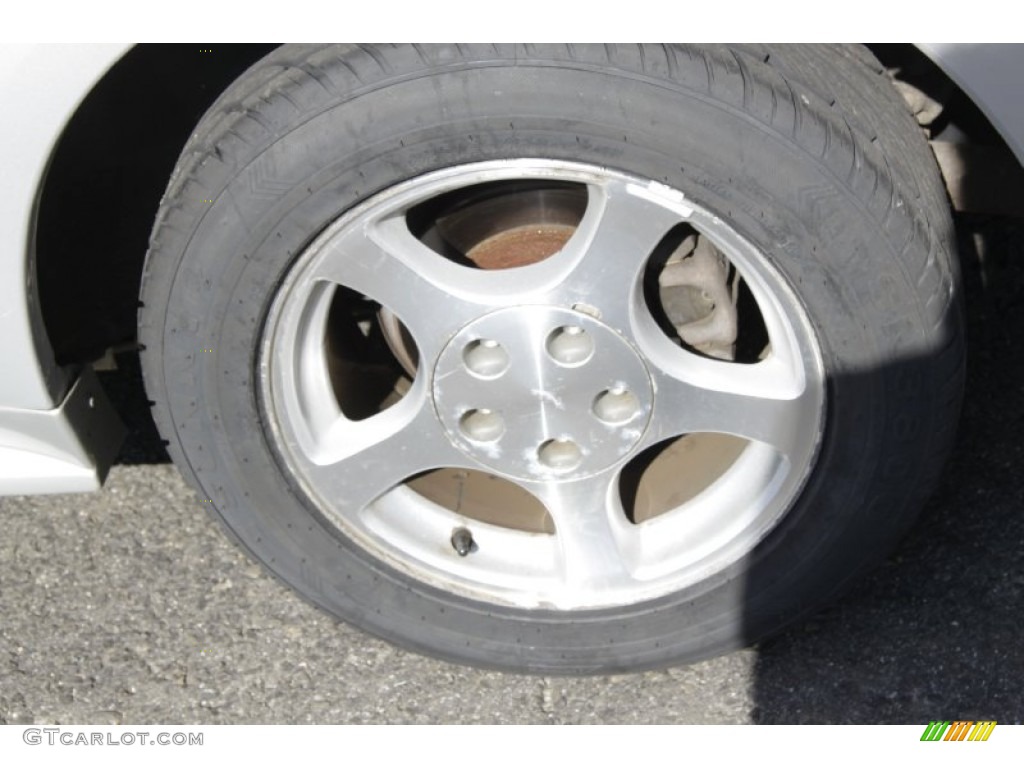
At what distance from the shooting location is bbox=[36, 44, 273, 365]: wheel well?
6.75 ft

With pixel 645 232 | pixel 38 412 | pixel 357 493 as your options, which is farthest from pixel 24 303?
pixel 645 232

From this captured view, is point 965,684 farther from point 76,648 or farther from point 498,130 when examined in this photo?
point 76,648

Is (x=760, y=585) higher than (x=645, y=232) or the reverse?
the reverse

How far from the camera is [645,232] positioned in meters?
1.86

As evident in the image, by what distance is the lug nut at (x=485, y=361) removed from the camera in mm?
2012

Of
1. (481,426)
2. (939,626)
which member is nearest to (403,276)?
(481,426)

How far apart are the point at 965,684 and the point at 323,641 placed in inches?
45.4

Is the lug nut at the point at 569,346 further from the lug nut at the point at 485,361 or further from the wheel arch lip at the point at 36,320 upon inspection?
the wheel arch lip at the point at 36,320

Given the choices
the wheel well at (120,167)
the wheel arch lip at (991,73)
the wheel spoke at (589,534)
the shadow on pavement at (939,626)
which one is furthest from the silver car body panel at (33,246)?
the shadow on pavement at (939,626)

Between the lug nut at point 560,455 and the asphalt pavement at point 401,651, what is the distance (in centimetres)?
45

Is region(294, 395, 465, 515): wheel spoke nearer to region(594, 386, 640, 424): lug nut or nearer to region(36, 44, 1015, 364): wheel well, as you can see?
region(594, 386, 640, 424): lug nut

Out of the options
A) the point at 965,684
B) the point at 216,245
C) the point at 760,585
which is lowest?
the point at 965,684
